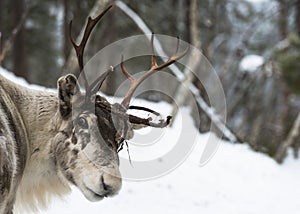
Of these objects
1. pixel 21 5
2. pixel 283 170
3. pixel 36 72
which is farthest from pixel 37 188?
pixel 36 72

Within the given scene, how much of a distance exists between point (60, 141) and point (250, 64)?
7.67 m

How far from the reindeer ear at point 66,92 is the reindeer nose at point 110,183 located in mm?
539

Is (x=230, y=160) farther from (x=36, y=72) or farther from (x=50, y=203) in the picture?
(x=36, y=72)

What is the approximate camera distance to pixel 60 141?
12.2 ft

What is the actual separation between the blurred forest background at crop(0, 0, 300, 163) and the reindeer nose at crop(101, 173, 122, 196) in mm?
5280

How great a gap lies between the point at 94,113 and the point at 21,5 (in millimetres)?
12217

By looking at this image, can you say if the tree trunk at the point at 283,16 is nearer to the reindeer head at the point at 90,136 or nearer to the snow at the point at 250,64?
the snow at the point at 250,64

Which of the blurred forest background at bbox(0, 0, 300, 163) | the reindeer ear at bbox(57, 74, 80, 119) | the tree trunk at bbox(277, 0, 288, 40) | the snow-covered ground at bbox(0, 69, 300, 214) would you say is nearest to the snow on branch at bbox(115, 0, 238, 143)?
the blurred forest background at bbox(0, 0, 300, 163)

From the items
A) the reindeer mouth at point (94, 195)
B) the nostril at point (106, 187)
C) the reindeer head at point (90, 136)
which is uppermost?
the reindeer head at point (90, 136)

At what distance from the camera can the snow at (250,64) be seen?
10.8 m

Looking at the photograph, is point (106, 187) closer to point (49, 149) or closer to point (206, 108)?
point (49, 149)

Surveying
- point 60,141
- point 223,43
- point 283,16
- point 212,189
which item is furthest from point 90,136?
point 223,43

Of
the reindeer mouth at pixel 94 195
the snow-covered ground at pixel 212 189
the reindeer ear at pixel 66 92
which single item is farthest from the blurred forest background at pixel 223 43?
the reindeer mouth at pixel 94 195

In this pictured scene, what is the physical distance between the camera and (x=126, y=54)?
553 inches
